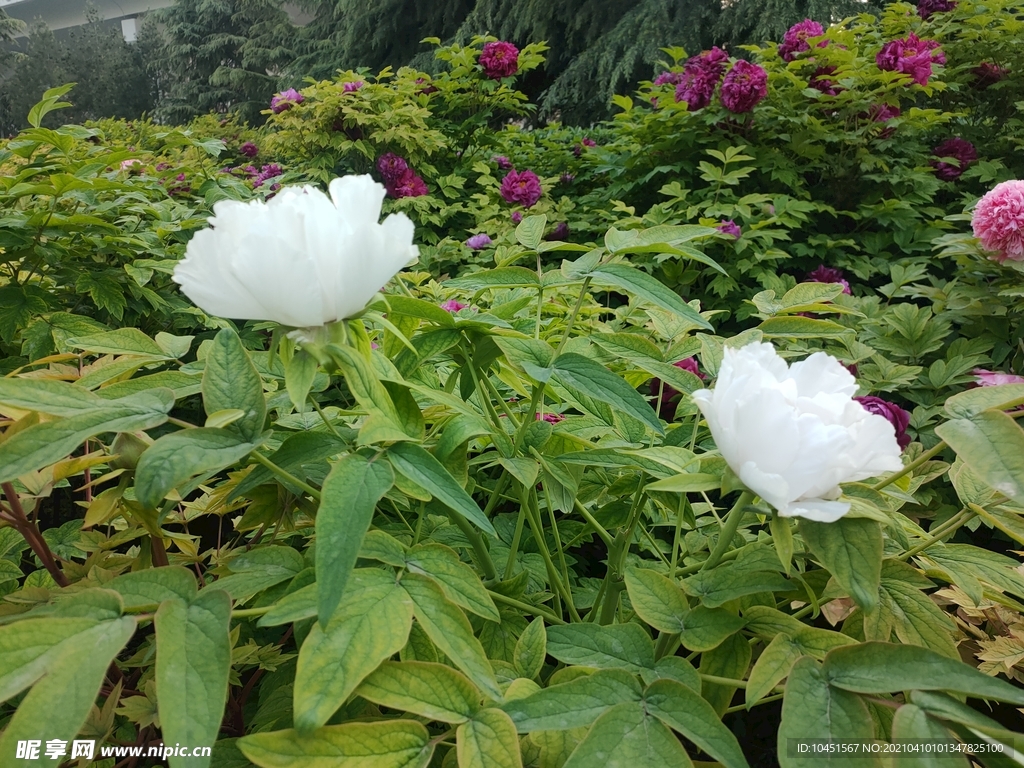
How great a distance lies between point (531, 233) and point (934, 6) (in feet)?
8.68

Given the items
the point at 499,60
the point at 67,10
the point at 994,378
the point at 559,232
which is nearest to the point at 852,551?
the point at 994,378

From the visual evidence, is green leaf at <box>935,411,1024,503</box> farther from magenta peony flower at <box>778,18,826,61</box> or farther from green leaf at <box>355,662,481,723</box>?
magenta peony flower at <box>778,18,826,61</box>

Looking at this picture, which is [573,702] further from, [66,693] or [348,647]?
[66,693]

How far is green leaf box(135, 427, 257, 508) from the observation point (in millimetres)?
367

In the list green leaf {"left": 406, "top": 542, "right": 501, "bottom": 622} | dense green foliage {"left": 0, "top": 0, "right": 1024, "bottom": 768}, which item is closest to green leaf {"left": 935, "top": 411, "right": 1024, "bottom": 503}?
dense green foliage {"left": 0, "top": 0, "right": 1024, "bottom": 768}

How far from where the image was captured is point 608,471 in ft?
2.32

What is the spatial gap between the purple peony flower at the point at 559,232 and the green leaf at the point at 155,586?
207 centimetres

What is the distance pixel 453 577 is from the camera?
448 mm

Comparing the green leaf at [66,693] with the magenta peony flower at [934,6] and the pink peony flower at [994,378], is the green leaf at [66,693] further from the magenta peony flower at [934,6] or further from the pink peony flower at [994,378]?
the magenta peony flower at [934,6]

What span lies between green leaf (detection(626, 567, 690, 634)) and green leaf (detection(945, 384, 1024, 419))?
9.3 inches

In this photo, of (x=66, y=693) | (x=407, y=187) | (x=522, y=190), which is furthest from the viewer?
(x=407, y=187)

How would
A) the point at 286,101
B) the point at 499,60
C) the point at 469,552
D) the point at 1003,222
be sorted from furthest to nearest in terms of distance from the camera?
1. the point at 499,60
2. the point at 286,101
3. the point at 1003,222
4. the point at 469,552

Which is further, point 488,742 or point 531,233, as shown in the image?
point 531,233

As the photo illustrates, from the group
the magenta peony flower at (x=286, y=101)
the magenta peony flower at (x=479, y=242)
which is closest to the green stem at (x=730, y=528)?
the magenta peony flower at (x=479, y=242)
